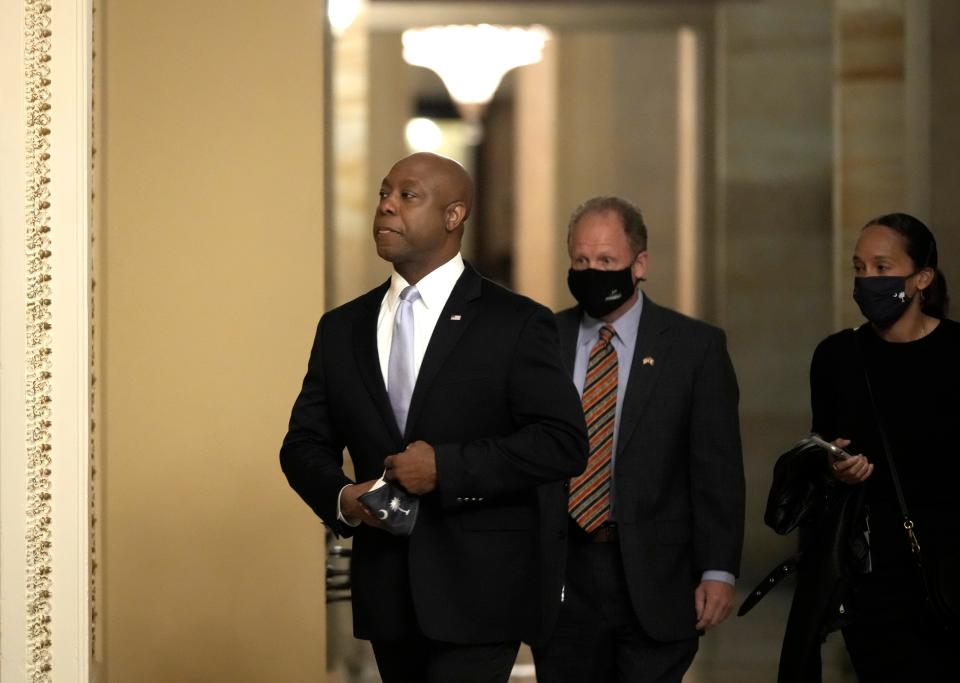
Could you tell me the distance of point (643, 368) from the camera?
4.66 m

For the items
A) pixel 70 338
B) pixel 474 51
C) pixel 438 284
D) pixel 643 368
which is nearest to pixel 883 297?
pixel 643 368

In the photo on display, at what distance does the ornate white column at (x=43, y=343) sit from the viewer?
400 cm

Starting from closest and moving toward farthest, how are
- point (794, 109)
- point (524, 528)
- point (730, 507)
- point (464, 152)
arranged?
point (524, 528), point (730, 507), point (794, 109), point (464, 152)

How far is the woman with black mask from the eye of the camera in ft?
14.1

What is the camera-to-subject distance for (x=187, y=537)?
228 inches

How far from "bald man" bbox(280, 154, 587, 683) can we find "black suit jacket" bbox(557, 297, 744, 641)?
0.72 meters

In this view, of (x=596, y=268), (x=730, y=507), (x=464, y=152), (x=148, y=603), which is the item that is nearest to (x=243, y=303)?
(x=148, y=603)

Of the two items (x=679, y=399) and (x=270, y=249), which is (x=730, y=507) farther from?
(x=270, y=249)

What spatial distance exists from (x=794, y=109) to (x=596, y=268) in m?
6.61

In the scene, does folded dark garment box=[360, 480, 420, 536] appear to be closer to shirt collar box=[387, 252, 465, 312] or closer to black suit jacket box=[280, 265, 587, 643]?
black suit jacket box=[280, 265, 587, 643]

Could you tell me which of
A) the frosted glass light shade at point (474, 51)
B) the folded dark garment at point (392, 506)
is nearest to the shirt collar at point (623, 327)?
the folded dark garment at point (392, 506)

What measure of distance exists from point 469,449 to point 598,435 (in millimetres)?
1119

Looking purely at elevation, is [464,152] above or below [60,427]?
above

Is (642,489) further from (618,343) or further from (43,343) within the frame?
(43,343)
